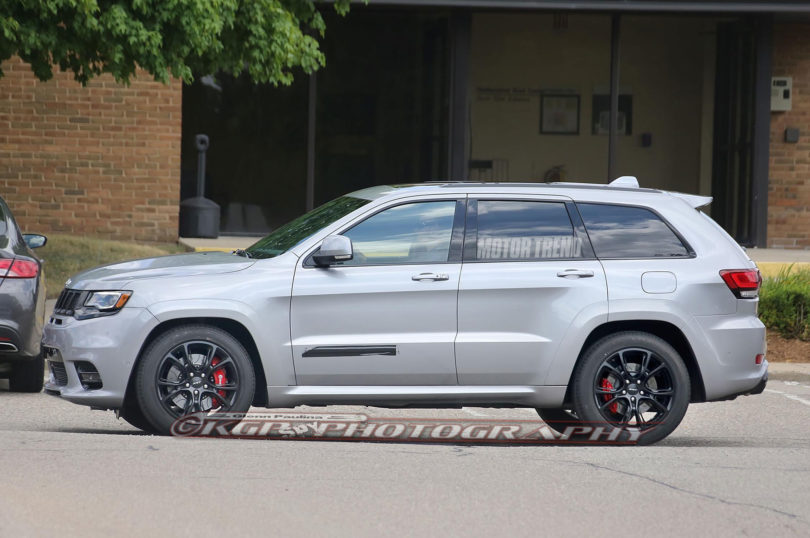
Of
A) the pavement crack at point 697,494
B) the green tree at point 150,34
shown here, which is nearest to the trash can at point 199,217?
the green tree at point 150,34

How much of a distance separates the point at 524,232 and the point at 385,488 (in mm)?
2360

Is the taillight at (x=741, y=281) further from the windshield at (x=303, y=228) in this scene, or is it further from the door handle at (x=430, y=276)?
the windshield at (x=303, y=228)

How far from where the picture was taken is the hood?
764 centimetres

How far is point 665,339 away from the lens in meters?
8.09

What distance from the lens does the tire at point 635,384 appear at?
7844 millimetres

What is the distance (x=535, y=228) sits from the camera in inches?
316

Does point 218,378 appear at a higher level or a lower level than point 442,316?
lower

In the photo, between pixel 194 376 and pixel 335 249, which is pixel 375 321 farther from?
pixel 194 376

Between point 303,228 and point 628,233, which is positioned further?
point 303,228

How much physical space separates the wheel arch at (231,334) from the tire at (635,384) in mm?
1942

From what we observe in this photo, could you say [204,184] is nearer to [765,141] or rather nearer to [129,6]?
[129,6]

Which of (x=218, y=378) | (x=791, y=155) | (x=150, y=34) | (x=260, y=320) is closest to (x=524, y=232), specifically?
(x=260, y=320)

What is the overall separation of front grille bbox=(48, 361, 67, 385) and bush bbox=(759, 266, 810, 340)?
7.69 metres

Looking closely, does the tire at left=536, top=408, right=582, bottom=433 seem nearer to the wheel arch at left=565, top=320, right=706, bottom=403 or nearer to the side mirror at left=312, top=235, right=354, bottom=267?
the wheel arch at left=565, top=320, right=706, bottom=403
